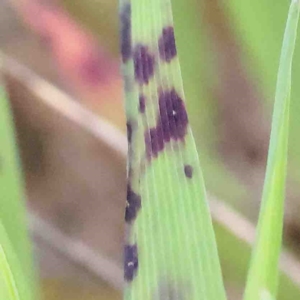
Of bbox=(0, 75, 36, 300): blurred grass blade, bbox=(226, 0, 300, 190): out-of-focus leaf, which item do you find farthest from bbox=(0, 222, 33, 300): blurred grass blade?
bbox=(226, 0, 300, 190): out-of-focus leaf

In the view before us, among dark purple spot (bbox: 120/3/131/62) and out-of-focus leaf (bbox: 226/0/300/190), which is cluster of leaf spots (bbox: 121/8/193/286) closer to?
dark purple spot (bbox: 120/3/131/62)

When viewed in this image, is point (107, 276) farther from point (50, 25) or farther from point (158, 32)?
point (158, 32)

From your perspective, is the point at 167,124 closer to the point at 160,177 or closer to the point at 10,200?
the point at 160,177

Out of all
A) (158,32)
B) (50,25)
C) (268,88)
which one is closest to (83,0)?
(50,25)

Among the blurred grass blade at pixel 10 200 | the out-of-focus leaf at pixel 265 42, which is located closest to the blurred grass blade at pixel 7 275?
the blurred grass blade at pixel 10 200

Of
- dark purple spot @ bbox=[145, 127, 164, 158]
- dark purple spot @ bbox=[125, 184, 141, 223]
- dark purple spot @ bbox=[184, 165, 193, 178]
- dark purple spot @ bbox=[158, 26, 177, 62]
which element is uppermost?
dark purple spot @ bbox=[158, 26, 177, 62]

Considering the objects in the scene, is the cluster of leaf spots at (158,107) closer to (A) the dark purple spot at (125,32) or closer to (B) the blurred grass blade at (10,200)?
(A) the dark purple spot at (125,32)

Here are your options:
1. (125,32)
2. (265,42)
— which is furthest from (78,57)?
(125,32)
